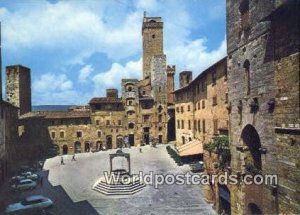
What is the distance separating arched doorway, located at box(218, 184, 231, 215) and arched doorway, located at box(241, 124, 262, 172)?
4018 millimetres

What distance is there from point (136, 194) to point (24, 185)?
1056cm

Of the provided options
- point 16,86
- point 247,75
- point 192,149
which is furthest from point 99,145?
point 247,75

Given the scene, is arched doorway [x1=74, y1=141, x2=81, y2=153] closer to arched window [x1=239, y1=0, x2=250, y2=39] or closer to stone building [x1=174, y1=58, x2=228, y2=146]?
stone building [x1=174, y1=58, x2=228, y2=146]

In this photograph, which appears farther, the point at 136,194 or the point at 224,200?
the point at 136,194

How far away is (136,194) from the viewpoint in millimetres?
→ 29844

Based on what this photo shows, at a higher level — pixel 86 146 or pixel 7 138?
pixel 7 138

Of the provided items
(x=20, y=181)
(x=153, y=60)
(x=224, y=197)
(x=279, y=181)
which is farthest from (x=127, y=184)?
(x=153, y=60)

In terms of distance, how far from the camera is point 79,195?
1166 inches

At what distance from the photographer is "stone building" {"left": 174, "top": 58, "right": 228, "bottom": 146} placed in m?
30.1

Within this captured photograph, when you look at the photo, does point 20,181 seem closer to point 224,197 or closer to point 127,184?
point 127,184

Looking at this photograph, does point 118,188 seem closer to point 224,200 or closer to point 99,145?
point 224,200

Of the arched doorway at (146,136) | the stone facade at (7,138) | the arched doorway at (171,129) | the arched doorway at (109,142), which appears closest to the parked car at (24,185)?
the stone facade at (7,138)

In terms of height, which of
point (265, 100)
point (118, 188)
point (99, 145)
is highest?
point (265, 100)

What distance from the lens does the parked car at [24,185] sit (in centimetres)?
3209
